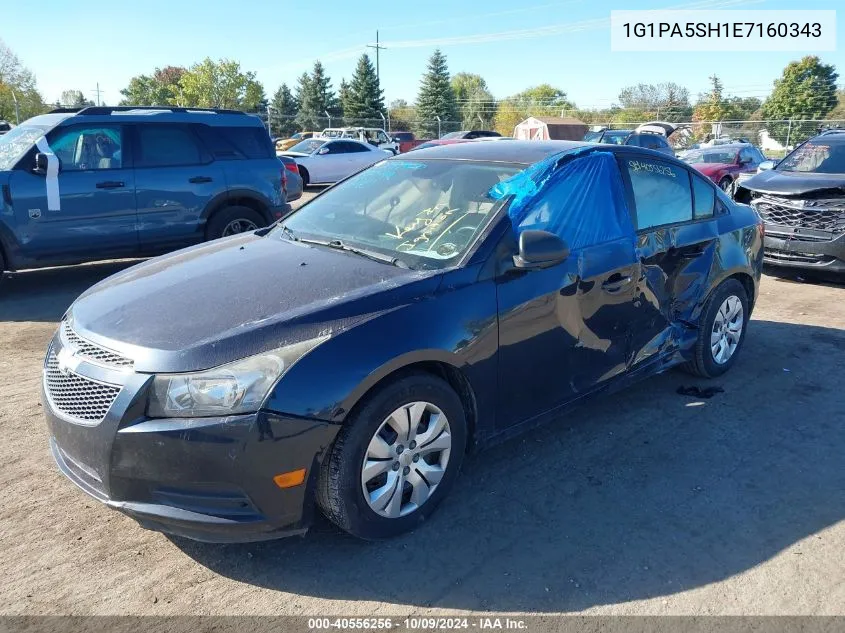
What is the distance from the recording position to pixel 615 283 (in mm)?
3865

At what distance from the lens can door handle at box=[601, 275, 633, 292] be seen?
150 inches

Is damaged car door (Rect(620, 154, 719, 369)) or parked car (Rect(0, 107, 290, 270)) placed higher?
parked car (Rect(0, 107, 290, 270))

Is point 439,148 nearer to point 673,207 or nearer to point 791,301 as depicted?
point 673,207

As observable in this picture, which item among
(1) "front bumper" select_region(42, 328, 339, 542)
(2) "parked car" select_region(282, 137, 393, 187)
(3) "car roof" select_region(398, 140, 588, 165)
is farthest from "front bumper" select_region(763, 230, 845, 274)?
(2) "parked car" select_region(282, 137, 393, 187)

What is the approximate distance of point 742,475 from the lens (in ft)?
12.0

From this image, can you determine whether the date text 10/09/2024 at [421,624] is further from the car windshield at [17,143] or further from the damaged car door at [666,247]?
the car windshield at [17,143]

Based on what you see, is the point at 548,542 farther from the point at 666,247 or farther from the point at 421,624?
the point at 666,247

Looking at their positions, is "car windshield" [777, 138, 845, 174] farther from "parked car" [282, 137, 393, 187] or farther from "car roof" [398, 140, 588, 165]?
"parked car" [282, 137, 393, 187]

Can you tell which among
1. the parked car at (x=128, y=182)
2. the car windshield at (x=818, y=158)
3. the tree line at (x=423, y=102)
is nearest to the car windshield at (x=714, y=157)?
the car windshield at (x=818, y=158)

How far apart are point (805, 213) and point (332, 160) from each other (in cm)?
1460

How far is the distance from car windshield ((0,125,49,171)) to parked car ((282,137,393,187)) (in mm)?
11870

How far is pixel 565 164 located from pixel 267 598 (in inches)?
107

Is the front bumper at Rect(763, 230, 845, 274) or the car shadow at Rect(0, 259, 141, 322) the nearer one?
Result: the car shadow at Rect(0, 259, 141, 322)

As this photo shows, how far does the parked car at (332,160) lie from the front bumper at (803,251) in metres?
13.1
